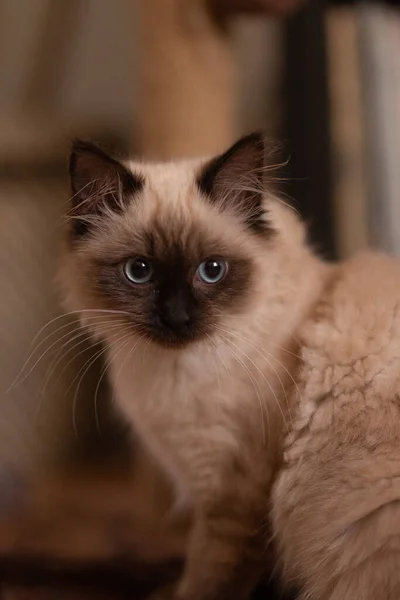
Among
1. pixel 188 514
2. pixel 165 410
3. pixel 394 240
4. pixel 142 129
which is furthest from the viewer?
pixel 394 240

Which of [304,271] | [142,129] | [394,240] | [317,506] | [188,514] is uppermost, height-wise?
[142,129]

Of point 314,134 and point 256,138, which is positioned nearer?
point 256,138

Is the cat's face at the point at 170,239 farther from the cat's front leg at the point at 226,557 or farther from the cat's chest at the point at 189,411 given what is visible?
the cat's front leg at the point at 226,557

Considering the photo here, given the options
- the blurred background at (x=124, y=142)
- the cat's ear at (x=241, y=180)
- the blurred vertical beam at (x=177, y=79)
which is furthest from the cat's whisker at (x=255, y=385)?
the blurred vertical beam at (x=177, y=79)

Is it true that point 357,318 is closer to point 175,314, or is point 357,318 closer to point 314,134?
point 175,314

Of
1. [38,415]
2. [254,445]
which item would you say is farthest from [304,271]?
[38,415]

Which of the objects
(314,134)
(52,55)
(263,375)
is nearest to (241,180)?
(263,375)

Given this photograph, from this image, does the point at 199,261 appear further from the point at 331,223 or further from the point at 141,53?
the point at 331,223
